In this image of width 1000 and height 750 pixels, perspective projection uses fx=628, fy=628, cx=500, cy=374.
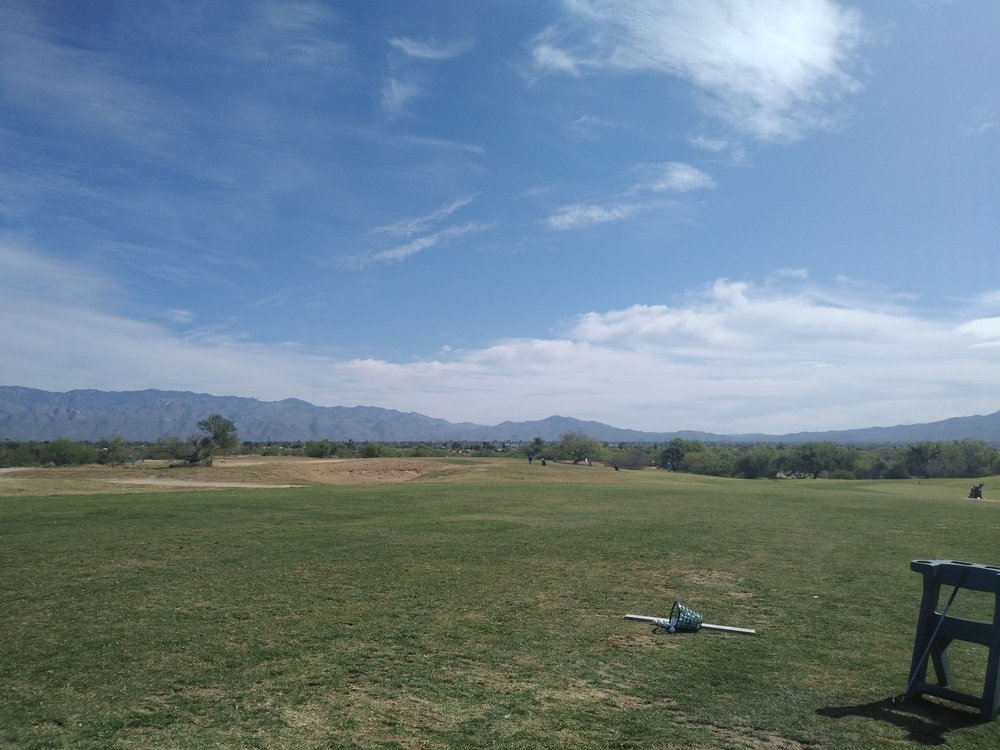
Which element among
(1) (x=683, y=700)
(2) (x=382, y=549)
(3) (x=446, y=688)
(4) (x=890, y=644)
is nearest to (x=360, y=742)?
(3) (x=446, y=688)

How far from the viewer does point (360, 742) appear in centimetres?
566

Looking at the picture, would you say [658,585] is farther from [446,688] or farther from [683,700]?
[446,688]

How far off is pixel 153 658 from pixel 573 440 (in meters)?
138

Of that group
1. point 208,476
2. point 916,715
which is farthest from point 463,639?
point 208,476

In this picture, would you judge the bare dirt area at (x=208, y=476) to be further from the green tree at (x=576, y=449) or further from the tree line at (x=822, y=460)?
the green tree at (x=576, y=449)

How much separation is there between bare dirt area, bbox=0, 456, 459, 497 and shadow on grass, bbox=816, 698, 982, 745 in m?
39.7

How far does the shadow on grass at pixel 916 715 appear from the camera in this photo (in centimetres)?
595

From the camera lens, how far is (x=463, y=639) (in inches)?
344

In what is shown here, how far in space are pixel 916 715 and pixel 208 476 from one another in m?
54.7

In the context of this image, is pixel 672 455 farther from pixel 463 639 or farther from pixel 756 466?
pixel 463 639

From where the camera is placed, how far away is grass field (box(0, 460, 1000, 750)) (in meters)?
6.04

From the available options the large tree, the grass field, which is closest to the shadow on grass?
the grass field

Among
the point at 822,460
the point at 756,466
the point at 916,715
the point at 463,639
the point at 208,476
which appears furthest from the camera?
the point at 822,460

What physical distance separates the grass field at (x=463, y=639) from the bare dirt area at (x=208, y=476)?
899 inches
